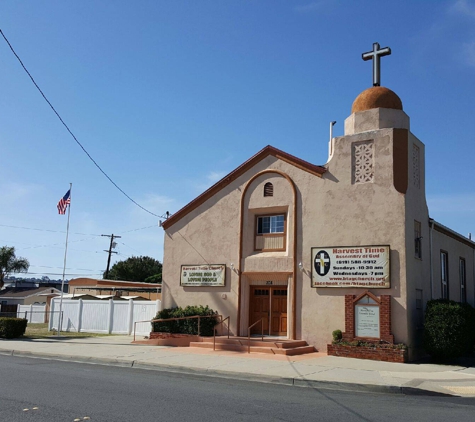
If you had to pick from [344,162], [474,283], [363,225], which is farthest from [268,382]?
[474,283]

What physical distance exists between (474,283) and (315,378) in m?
16.6

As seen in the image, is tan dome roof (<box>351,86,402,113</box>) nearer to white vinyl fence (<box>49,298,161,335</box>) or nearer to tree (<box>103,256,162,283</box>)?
white vinyl fence (<box>49,298,161,335</box>)

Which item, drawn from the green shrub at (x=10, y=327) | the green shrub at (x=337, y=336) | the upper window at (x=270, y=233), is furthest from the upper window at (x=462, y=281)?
the green shrub at (x=10, y=327)

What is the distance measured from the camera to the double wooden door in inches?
837

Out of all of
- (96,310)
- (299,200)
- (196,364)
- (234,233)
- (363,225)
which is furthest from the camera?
(96,310)

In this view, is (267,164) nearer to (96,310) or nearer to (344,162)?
(344,162)

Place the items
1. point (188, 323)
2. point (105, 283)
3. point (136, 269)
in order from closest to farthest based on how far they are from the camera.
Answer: point (188, 323) < point (105, 283) < point (136, 269)

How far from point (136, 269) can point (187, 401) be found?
6564 cm

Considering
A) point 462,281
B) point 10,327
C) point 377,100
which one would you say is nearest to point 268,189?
point 377,100

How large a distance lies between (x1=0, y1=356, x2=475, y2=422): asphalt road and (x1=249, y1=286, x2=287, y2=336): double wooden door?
26.3 feet

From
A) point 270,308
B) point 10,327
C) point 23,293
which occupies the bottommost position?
point 10,327

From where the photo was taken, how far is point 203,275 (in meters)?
23.0

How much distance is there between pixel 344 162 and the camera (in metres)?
20.3

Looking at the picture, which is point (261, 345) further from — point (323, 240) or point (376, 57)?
point (376, 57)
